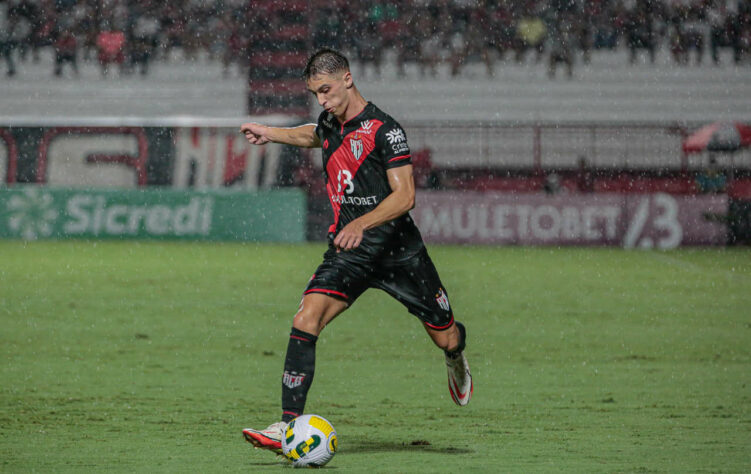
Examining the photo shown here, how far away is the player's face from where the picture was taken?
529 cm

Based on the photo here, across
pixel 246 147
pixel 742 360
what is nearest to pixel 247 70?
pixel 246 147

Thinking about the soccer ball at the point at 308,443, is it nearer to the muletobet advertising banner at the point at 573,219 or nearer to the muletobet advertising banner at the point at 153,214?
the muletobet advertising banner at the point at 573,219

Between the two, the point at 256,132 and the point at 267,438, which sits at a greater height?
the point at 256,132

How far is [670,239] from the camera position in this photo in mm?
21734

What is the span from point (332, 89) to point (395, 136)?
0.37 meters

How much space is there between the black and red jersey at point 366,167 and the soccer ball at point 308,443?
3.19 ft

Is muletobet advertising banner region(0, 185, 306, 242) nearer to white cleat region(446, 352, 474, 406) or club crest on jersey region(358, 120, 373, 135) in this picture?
white cleat region(446, 352, 474, 406)

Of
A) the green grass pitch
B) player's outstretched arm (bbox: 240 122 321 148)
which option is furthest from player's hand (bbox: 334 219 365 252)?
the green grass pitch

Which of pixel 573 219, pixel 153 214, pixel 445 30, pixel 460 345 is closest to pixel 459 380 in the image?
pixel 460 345

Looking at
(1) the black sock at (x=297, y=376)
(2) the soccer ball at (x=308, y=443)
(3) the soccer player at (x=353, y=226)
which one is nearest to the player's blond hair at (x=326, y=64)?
(3) the soccer player at (x=353, y=226)

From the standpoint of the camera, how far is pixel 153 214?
74.0 ft

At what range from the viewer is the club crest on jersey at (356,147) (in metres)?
5.41

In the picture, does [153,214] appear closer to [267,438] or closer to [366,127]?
[366,127]

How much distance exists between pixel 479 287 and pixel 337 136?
8.84 metres
